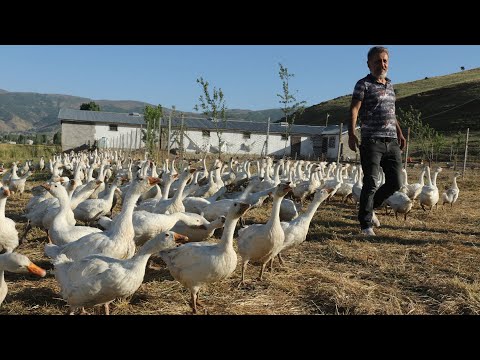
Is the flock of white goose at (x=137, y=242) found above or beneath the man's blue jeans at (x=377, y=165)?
beneath

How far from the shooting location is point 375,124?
6.59 metres

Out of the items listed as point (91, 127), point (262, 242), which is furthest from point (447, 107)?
point (262, 242)

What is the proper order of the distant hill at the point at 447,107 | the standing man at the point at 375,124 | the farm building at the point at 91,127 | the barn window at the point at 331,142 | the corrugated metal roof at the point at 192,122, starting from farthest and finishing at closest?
the barn window at the point at 331,142
the distant hill at the point at 447,107
the corrugated metal roof at the point at 192,122
the farm building at the point at 91,127
the standing man at the point at 375,124

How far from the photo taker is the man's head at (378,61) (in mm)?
6242

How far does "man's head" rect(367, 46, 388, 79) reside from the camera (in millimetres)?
6242

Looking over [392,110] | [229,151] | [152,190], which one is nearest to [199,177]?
[152,190]

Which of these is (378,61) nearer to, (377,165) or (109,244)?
(377,165)

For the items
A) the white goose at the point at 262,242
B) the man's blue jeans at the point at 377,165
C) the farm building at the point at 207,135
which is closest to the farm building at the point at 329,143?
the farm building at the point at 207,135

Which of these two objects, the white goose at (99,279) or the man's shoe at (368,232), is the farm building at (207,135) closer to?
the man's shoe at (368,232)

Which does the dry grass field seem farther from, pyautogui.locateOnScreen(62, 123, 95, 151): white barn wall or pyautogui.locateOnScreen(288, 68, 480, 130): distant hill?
pyautogui.locateOnScreen(288, 68, 480, 130): distant hill

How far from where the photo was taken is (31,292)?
4.40 metres

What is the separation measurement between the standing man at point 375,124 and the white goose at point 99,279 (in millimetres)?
3930

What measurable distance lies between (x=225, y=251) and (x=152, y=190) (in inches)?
237
